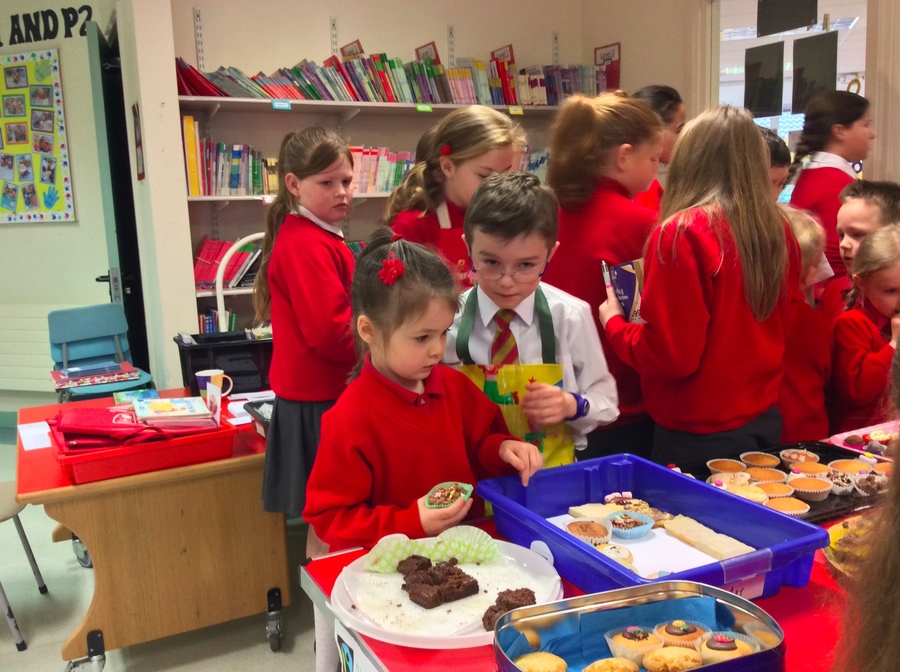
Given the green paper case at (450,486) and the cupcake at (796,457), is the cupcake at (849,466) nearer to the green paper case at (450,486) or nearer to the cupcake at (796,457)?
the cupcake at (796,457)

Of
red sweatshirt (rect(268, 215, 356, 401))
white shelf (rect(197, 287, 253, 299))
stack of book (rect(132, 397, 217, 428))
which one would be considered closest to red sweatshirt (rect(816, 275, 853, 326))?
red sweatshirt (rect(268, 215, 356, 401))

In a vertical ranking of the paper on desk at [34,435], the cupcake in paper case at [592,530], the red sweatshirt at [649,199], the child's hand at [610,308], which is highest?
the red sweatshirt at [649,199]

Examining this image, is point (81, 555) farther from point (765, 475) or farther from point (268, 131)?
point (765, 475)

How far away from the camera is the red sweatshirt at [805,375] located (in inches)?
77.5

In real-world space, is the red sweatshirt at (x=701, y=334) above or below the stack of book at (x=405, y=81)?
below

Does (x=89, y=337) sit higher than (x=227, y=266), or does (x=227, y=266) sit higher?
(x=227, y=266)

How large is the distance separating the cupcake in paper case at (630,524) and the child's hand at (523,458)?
15cm

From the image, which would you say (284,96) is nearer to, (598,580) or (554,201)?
(554,201)

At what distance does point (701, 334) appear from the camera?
1670mm

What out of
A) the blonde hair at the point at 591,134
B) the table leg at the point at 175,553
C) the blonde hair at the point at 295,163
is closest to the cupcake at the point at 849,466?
the blonde hair at the point at 591,134

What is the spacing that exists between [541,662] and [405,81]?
4279 mm

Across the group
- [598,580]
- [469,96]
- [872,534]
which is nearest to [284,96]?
[469,96]

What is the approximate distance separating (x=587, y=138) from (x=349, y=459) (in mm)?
1091

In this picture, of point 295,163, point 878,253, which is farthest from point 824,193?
point 295,163
